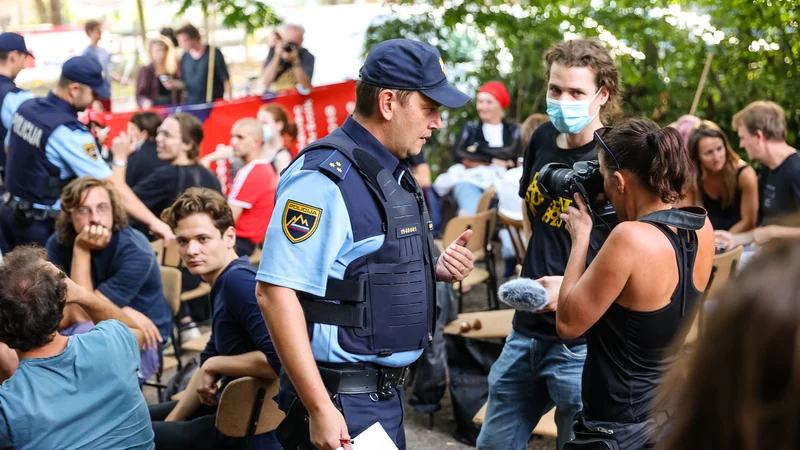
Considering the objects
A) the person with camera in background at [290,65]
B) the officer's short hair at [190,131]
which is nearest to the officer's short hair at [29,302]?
the officer's short hair at [190,131]

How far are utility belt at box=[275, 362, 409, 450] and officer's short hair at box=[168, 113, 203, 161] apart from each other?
4072 millimetres

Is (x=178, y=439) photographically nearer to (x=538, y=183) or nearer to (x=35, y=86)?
(x=538, y=183)

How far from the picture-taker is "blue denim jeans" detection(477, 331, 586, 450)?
9.35 ft

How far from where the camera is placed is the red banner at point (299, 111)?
857 centimetres

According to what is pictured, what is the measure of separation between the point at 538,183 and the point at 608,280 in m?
0.62

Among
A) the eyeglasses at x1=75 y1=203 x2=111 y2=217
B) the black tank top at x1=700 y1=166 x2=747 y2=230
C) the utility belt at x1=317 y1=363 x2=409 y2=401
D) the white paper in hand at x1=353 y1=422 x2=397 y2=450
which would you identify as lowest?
the black tank top at x1=700 y1=166 x2=747 y2=230

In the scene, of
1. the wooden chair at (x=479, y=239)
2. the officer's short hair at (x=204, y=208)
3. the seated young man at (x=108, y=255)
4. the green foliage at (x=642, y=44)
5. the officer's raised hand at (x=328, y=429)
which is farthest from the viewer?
the green foliage at (x=642, y=44)

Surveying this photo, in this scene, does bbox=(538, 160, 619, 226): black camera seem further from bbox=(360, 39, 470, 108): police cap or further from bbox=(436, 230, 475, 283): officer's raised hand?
bbox=(360, 39, 470, 108): police cap

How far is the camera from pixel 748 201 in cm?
523

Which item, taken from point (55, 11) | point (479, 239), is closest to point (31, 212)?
point (479, 239)

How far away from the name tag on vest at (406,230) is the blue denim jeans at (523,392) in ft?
2.73

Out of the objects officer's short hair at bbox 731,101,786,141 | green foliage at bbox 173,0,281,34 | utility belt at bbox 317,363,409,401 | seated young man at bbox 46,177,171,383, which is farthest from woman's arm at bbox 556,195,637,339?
green foliage at bbox 173,0,281,34

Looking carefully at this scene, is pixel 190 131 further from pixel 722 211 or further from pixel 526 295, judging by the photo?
pixel 526 295

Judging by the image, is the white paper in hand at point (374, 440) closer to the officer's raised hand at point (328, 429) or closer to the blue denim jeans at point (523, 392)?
the officer's raised hand at point (328, 429)
